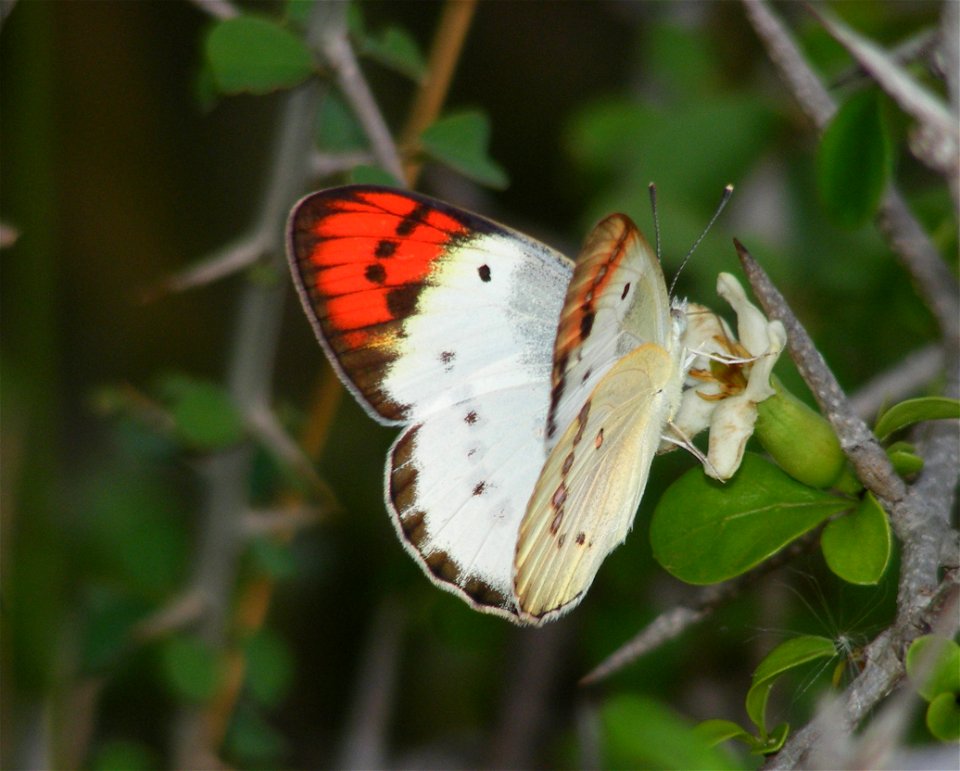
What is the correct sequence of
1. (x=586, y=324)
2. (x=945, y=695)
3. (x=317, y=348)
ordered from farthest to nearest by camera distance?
(x=317, y=348) → (x=586, y=324) → (x=945, y=695)

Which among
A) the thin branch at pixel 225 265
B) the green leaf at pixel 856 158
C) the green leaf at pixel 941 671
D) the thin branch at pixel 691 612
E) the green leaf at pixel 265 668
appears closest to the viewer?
the green leaf at pixel 941 671

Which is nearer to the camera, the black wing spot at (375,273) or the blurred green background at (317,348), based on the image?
the black wing spot at (375,273)

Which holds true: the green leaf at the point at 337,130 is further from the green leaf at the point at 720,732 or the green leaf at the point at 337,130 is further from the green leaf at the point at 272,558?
the green leaf at the point at 720,732

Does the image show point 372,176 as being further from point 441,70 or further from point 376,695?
point 376,695

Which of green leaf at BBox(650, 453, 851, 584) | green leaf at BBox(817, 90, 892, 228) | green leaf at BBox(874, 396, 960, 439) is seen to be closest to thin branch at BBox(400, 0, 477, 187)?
green leaf at BBox(817, 90, 892, 228)

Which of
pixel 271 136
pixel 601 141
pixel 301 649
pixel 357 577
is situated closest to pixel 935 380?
pixel 601 141

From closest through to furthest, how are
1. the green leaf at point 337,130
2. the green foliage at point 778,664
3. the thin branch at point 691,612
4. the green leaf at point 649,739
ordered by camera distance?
the green leaf at point 649,739 < the green foliage at point 778,664 < the thin branch at point 691,612 < the green leaf at point 337,130

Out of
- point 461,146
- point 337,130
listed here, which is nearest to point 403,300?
point 461,146

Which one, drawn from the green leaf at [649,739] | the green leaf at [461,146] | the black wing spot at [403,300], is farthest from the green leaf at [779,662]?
the green leaf at [461,146]
